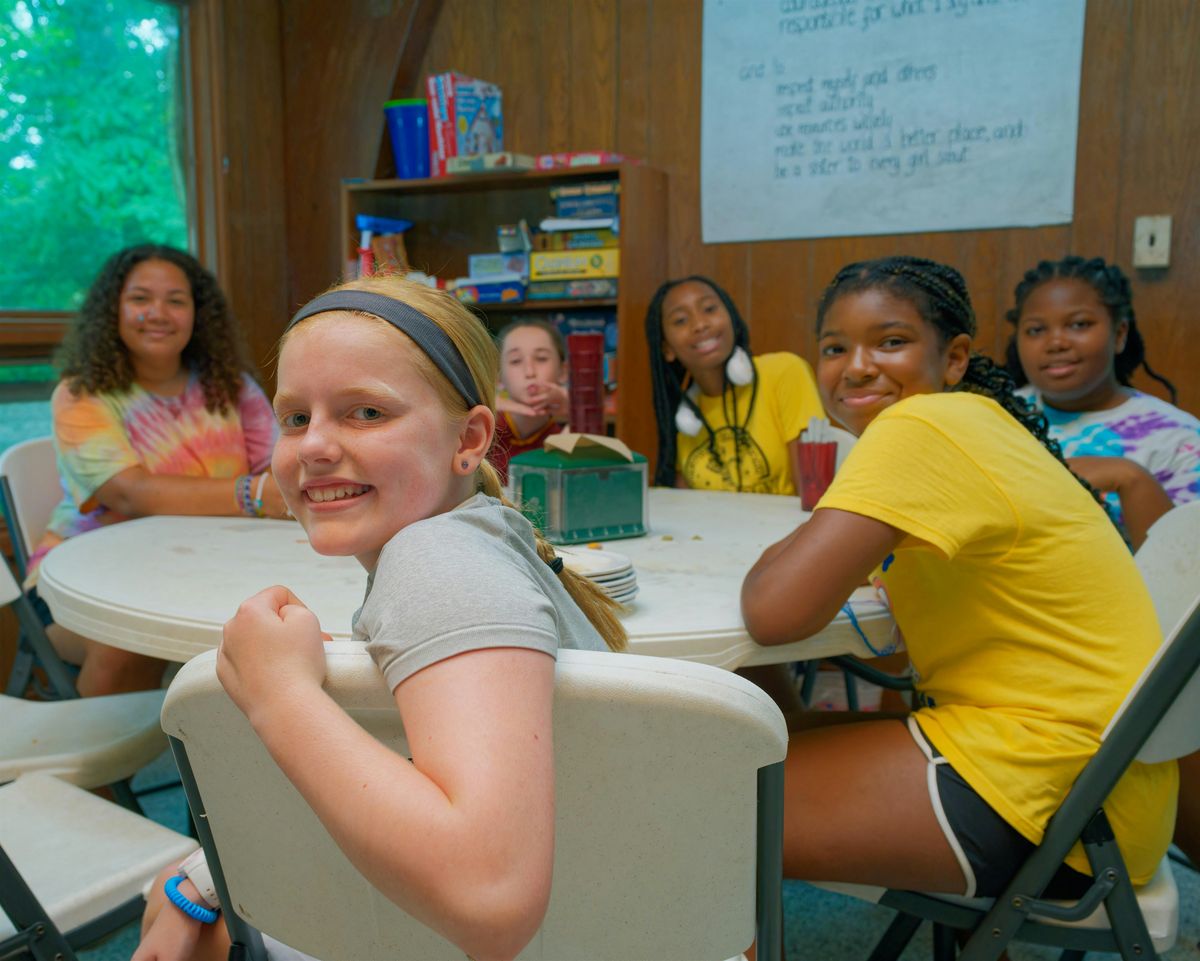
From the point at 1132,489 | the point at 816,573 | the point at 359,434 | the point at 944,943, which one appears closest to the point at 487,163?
the point at 1132,489

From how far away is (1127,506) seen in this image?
1.94 m

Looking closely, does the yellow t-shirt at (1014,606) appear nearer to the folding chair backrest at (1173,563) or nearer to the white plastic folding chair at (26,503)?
the folding chair backrest at (1173,563)

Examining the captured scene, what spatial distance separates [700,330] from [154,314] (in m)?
1.40

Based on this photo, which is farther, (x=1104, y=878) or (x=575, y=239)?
(x=575, y=239)

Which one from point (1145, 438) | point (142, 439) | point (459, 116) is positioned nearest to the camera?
point (1145, 438)

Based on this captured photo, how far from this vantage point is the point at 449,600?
0.56m

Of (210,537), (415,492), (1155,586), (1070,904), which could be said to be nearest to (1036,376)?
(1155,586)

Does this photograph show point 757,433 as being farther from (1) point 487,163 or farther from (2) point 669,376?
(1) point 487,163

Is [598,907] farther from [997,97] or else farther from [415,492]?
[997,97]

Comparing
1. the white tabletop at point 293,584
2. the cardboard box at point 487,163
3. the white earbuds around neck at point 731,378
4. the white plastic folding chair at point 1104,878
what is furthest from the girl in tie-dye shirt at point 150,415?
the white plastic folding chair at point 1104,878

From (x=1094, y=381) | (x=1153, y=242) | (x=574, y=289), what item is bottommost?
(x=1094, y=381)

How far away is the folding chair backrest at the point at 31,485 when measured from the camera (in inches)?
88.6

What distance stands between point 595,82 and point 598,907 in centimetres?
352

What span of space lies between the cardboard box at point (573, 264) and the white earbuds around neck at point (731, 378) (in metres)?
0.73
